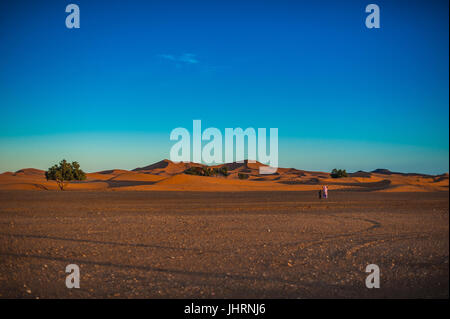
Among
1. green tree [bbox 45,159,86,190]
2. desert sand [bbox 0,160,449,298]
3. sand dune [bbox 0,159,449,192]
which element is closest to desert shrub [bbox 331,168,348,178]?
sand dune [bbox 0,159,449,192]

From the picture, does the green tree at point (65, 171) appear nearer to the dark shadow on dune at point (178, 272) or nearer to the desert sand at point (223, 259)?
the desert sand at point (223, 259)

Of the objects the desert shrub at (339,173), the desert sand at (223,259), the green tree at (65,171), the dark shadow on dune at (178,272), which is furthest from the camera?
the desert shrub at (339,173)

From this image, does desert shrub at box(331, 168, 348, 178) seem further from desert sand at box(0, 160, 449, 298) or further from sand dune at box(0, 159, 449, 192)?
desert sand at box(0, 160, 449, 298)

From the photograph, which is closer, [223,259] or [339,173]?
[223,259]

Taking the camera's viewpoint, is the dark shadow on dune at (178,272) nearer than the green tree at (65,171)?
Yes

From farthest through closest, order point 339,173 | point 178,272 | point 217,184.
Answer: point 339,173 < point 217,184 < point 178,272

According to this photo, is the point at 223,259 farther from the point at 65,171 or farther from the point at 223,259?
the point at 65,171

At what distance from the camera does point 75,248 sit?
9.57 meters

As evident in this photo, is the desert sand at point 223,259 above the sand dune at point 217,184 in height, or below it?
above

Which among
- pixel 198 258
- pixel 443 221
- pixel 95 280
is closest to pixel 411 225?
pixel 443 221

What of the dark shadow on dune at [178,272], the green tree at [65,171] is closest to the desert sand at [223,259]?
the dark shadow on dune at [178,272]

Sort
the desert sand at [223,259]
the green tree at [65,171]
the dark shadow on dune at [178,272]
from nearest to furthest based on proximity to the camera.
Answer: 1. the desert sand at [223,259]
2. the dark shadow on dune at [178,272]
3. the green tree at [65,171]

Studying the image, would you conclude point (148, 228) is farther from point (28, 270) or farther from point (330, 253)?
point (330, 253)

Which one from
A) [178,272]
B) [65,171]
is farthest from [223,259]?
[65,171]
